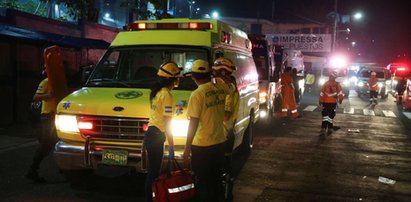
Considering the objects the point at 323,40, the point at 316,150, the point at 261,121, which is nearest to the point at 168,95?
the point at 316,150

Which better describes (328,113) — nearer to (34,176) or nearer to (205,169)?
(34,176)

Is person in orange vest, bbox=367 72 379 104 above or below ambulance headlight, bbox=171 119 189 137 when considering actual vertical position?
below

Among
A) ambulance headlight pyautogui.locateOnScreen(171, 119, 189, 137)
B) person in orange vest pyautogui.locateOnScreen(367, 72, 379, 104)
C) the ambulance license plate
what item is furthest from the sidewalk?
person in orange vest pyautogui.locateOnScreen(367, 72, 379, 104)

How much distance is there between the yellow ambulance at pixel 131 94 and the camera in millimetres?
5777

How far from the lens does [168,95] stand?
16.3ft

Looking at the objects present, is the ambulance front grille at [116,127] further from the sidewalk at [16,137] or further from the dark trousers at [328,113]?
the dark trousers at [328,113]

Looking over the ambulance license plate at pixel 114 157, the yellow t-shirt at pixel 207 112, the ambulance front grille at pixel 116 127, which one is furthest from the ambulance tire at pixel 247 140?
the yellow t-shirt at pixel 207 112

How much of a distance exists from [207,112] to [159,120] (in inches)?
26.9

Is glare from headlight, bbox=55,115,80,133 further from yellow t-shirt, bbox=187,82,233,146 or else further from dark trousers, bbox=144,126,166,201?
yellow t-shirt, bbox=187,82,233,146

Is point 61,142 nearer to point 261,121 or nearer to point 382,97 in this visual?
point 261,121

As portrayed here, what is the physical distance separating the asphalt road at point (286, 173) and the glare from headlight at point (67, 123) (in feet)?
2.84

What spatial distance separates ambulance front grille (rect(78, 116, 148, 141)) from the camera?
5.76 m

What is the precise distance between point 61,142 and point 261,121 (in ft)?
27.6

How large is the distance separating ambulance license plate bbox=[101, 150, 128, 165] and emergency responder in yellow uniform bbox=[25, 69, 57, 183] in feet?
4.89
